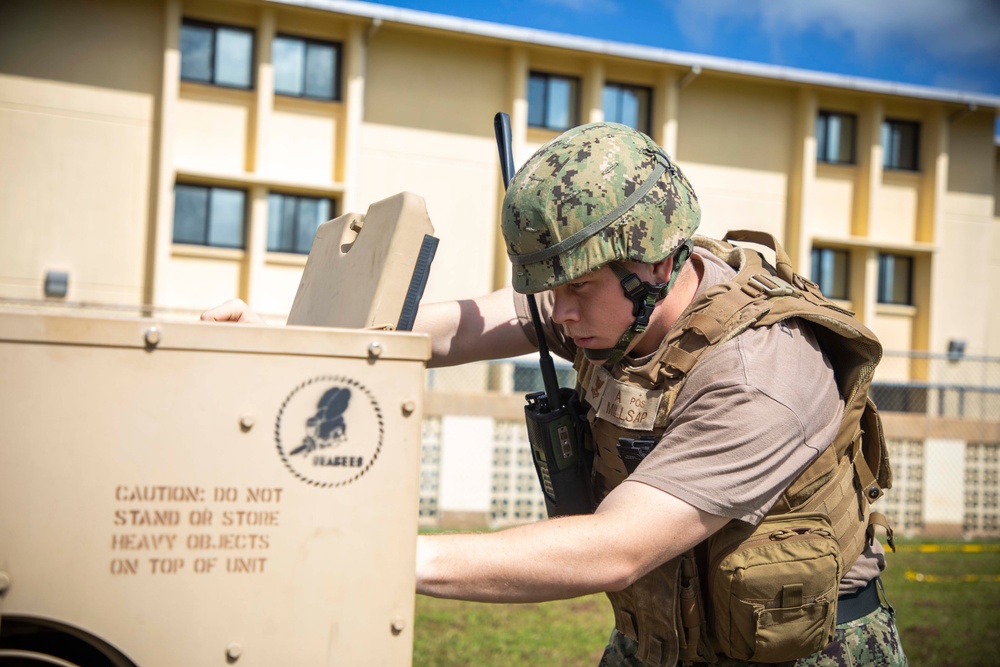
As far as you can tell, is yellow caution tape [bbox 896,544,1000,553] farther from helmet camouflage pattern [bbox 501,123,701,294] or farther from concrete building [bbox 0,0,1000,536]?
helmet camouflage pattern [bbox 501,123,701,294]

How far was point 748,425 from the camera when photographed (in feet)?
6.24

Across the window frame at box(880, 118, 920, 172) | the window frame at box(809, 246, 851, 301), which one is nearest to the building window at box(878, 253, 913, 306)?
the window frame at box(809, 246, 851, 301)

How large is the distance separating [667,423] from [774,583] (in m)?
0.42

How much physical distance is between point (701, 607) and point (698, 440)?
51 centimetres

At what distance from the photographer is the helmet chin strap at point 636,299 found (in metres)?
2.12

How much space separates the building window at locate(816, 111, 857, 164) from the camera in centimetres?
1870

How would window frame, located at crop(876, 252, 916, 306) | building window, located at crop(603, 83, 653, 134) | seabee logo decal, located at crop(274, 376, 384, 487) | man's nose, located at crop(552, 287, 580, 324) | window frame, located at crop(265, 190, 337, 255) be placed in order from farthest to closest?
window frame, located at crop(876, 252, 916, 306), building window, located at crop(603, 83, 653, 134), window frame, located at crop(265, 190, 337, 255), man's nose, located at crop(552, 287, 580, 324), seabee logo decal, located at crop(274, 376, 384, 487)

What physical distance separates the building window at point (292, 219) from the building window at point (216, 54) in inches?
78.4

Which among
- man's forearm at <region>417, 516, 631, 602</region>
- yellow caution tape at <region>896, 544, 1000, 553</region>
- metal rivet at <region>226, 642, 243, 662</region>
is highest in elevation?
man's forearm at <region>417, 516, 631, 602</region>

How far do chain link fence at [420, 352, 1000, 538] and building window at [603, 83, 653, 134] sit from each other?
5965mm

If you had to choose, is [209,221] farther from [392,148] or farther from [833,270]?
[833,270]

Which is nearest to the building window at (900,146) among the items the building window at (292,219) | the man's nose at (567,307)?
the building window at (292,219)

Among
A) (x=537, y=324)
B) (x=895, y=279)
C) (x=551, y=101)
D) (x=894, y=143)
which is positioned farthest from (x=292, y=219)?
(x=537, y=324)

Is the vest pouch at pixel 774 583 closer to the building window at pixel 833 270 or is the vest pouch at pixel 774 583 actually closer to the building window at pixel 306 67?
the building window at pixel 306 67
